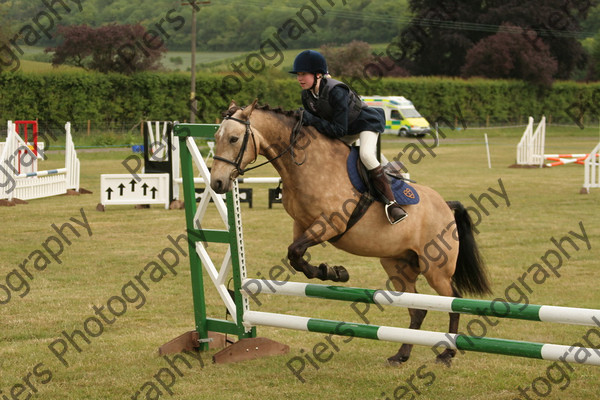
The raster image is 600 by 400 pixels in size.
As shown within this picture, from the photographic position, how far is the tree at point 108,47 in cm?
3899

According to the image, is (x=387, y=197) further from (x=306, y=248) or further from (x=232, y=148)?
(x=232, y=148)

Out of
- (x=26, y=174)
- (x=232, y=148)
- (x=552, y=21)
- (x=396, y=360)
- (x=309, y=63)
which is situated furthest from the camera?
(x=552, y=21)

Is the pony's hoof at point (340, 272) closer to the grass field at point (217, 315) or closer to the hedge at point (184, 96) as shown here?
the grass field at point (217, 315)

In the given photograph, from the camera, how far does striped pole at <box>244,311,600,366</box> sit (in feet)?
13.3

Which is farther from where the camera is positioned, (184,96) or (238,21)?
(238,21)

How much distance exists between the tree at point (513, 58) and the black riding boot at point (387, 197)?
152 feet

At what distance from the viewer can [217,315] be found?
6914 millimetres

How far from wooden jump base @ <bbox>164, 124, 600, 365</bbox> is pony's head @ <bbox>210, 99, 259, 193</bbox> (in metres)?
0.70

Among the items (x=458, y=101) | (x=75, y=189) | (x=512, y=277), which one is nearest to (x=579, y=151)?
(x=458, y=101)

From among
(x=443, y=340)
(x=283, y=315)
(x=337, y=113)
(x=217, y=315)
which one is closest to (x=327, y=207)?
(x=337, y=113)

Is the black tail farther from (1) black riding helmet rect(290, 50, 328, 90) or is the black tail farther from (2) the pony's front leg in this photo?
(1) black riding helmet rect(290, 50, 328, 90)

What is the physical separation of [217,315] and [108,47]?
35.7 metres

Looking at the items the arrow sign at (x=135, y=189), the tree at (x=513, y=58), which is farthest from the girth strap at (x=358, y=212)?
the tree at (x=513, y=58)

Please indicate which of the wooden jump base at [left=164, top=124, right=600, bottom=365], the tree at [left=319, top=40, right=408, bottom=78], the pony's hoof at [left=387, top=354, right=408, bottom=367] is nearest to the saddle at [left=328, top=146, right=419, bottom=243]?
the wooden jump base at [left=164, top=124, right=600, bottom=365]
